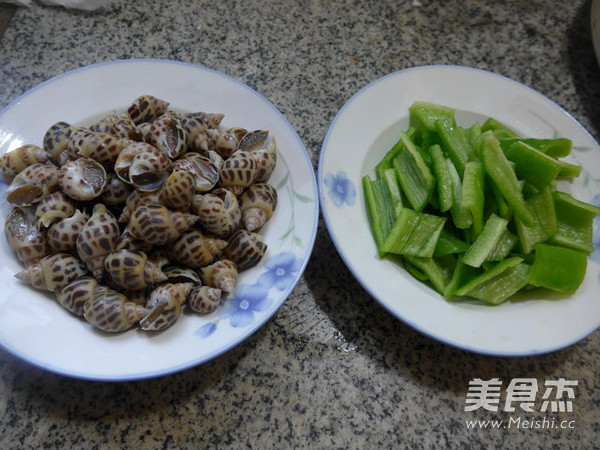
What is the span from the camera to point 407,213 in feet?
3.25

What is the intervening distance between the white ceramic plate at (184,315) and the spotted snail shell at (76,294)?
26 mm

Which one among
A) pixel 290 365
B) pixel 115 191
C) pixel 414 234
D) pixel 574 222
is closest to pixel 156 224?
pixel 115 191

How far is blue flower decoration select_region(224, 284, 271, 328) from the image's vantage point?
831 millimetres

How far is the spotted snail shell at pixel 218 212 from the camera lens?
0.88 metres

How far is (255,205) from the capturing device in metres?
0.94

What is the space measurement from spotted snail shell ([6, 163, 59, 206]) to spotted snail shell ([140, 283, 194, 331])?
30 cm

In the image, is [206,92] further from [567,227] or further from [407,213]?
[567,227]

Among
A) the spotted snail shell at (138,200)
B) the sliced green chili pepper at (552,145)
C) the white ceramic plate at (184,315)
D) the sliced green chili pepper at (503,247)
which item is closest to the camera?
the white ceramic plate at (184,315)

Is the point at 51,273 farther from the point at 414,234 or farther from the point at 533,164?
the point at 533,164

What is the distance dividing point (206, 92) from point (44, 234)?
1.55 ft

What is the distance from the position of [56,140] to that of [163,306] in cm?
43

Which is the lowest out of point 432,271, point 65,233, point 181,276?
point 432,271

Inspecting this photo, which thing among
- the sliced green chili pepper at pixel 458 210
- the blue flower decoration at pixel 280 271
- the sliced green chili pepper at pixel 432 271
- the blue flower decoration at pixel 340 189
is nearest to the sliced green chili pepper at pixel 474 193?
the sliced green chili pepper at pixel 458 210

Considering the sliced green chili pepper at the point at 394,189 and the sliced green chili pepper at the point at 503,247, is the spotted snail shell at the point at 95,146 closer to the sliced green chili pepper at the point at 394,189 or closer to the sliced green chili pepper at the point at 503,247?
the sliced green chili pepper at the point at 394,189
